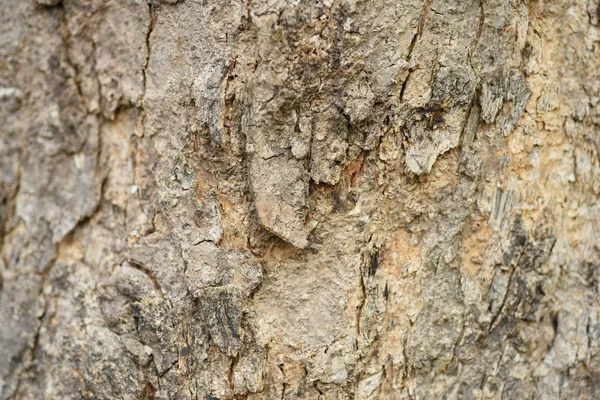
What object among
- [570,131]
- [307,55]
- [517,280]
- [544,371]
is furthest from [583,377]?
[307,55]

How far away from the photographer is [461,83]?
112 centimetres

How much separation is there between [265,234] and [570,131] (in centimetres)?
71

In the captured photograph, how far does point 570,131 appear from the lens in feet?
4.05

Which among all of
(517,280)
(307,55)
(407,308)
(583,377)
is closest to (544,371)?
(583,377)

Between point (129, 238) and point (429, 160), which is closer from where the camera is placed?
point (429, 160)

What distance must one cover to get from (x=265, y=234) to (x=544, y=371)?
0.71 m

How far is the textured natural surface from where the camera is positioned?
1.10m

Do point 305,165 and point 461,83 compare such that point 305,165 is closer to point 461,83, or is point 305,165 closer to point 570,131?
point 461,83

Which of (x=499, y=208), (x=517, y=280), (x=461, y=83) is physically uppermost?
(x=461, y=83)

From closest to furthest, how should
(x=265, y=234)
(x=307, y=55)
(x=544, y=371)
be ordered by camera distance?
(x=307, y=55) < (x=265, y=234) < (x=544, y=371)

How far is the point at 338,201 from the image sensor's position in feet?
3.73

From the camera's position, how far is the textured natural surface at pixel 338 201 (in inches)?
43.2

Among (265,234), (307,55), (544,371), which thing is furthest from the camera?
(544,371)

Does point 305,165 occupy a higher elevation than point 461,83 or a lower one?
lower
